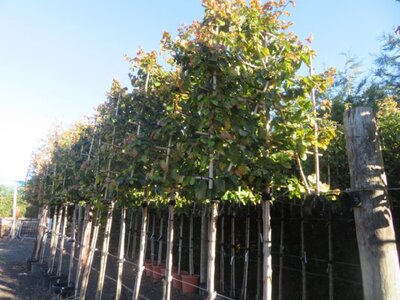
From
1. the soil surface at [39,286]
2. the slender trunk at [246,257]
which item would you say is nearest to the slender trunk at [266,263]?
the slender trunk at [246,257]

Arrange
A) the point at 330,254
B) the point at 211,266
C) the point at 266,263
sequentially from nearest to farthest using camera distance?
the point at 266,263, the point at 211,266, the point at 330,254

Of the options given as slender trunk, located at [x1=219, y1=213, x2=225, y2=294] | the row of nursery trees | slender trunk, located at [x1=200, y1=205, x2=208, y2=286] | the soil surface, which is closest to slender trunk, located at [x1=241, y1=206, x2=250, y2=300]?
slender trunk, located at [x1=219, y1=213, x2=225, y2=294]

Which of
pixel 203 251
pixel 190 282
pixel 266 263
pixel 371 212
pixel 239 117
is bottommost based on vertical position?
pixel 190 282

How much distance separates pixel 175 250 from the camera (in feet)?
30.8

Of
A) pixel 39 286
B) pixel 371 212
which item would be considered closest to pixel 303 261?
pixel 371 212

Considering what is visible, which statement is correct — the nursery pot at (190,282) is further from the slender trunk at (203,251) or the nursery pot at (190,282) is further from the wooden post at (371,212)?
the wooden post at (371,212)

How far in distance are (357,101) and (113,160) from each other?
29.5 feet

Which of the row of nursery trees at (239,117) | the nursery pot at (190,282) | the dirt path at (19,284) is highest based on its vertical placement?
the row of nursery trees at (239,117)

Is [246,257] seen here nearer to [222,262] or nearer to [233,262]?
[233,262]

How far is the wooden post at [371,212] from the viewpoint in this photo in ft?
8.03

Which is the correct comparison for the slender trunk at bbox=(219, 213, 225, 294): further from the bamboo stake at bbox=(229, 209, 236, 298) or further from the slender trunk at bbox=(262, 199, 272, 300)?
the slender trunk at bbox=(262, 199, 272, 300)

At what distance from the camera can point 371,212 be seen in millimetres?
2564

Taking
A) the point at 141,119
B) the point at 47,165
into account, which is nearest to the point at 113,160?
the point at 141,119

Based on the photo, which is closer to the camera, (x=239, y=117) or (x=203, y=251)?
(x=239, y=117)
